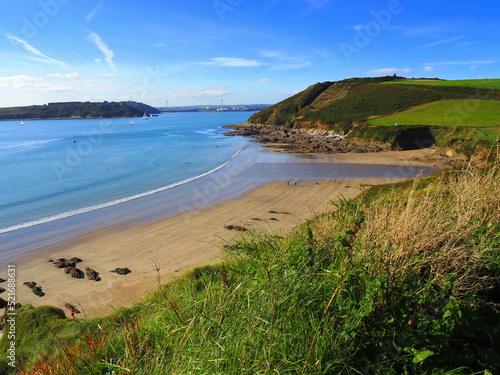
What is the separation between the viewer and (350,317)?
323 centimetres

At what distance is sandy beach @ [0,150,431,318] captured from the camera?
1255cm

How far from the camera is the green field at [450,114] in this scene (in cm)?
4990

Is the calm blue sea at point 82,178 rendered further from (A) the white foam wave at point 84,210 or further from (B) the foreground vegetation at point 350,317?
(B) the foreground vegetation at point 350,317

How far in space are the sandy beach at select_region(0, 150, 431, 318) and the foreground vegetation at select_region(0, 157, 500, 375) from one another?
3189 millimetres

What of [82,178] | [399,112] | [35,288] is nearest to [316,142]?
[399,112]

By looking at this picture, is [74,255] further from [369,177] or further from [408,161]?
[408,161]

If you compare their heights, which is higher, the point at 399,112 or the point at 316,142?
the point at 399,112

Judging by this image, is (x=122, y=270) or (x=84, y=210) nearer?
(x=122, y=270)

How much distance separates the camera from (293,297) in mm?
3467

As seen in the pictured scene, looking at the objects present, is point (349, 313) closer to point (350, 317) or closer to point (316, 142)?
point (350, 317)

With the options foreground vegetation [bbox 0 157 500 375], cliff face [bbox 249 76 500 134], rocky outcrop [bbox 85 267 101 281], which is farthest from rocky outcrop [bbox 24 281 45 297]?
cliff face [bbox 249 76 500 134]

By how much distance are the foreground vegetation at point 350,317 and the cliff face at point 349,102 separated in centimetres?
6466

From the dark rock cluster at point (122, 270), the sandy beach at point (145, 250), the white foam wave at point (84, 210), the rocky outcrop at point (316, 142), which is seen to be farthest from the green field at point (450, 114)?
the dark rock cluster at point (122, 270)

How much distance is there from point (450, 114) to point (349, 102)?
2852cm
